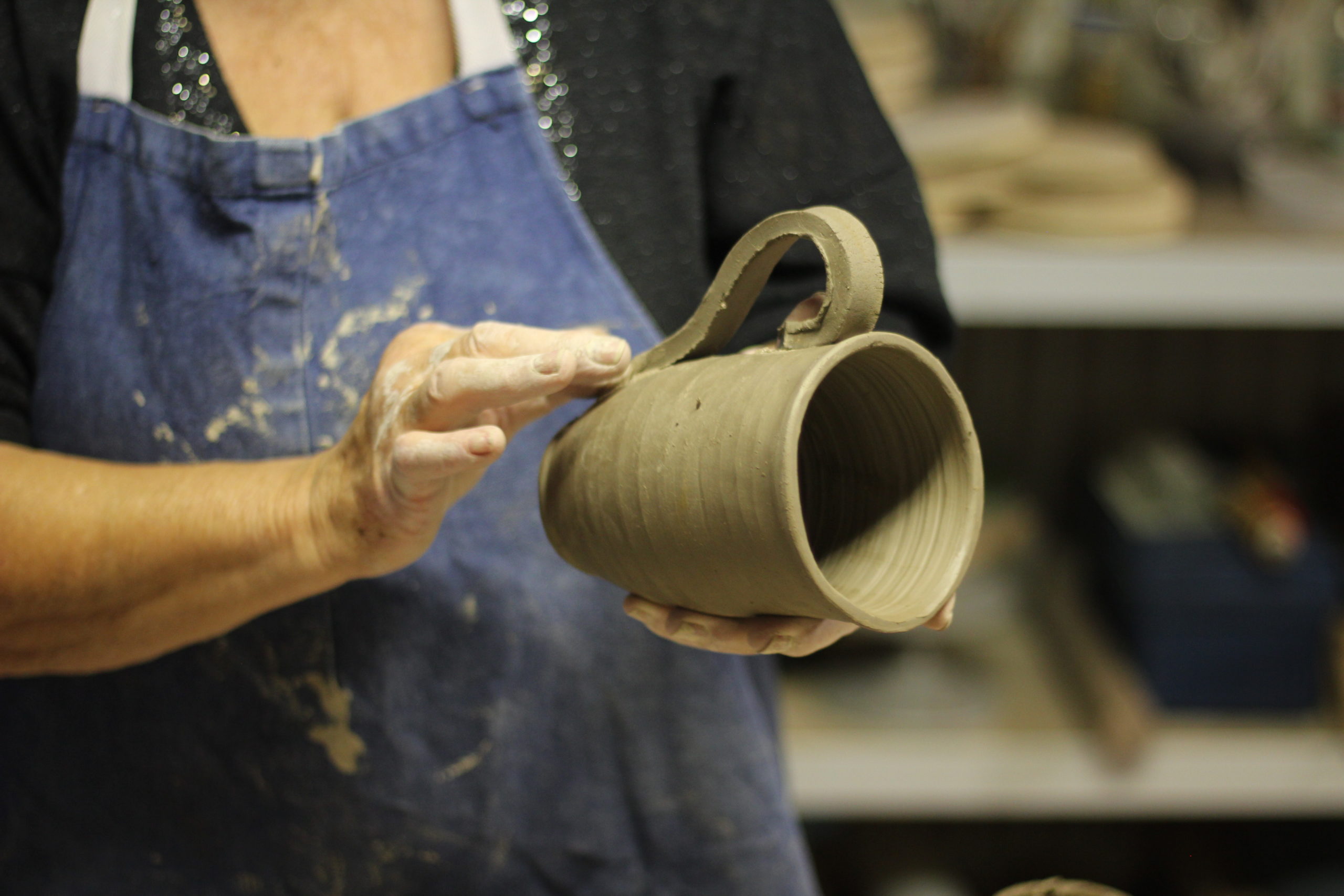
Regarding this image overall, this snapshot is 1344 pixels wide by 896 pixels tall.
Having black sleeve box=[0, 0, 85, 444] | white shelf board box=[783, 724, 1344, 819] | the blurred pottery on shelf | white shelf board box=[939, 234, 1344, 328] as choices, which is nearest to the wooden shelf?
white shelf board box=[783, 724, 1344, 819]

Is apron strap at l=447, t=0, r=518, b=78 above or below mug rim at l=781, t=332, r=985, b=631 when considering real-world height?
above

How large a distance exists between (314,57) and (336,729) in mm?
422

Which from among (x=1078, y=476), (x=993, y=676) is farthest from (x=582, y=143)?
(x=1078, y=476)

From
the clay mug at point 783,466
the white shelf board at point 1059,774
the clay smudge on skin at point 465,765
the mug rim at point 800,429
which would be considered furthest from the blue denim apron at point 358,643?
the white shelf board at point 1059,774

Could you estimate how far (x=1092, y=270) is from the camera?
1101 mm

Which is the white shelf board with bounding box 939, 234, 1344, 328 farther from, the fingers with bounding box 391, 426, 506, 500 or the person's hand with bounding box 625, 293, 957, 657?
the fingers with bounding box 391, 426, 506, 500

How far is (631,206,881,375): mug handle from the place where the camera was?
1.53ft

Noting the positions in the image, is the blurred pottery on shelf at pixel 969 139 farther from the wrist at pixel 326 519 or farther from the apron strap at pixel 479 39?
the wrist at pixel 326 519

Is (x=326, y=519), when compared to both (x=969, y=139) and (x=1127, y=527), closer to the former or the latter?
(x=969, y=139)

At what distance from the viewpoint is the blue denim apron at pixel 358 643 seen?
66 cm

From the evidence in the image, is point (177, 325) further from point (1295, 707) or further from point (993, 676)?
point (1295, 707)

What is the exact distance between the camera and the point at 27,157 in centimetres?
63

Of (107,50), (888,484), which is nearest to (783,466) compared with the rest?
(888,484)

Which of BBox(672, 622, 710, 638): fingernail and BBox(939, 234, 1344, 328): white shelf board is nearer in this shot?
BBox(672, 622, 710, 638): fingernail
